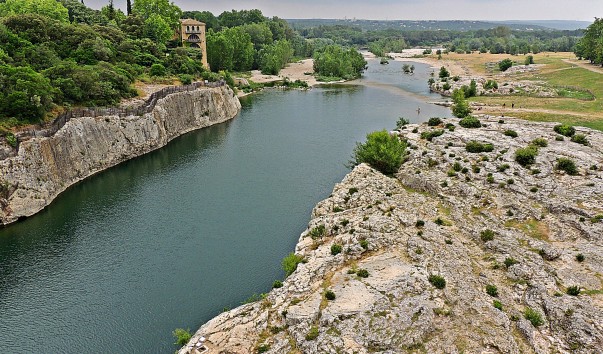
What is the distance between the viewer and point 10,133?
58.8 meters

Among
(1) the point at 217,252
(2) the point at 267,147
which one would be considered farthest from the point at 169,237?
(2) the point at 267,147

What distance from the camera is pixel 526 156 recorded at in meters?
57.9

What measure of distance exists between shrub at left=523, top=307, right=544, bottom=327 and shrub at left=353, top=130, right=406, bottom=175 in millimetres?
30709

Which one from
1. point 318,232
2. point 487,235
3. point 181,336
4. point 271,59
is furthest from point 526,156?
point 271,59

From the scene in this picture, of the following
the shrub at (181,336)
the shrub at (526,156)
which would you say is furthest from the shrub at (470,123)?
the shrub at (181,336)

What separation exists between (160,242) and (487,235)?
122 feet

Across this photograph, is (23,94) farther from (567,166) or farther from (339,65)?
(339,65)

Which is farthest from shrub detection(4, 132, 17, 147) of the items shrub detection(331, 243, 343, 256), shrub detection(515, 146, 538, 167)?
shrub detection(515, 146, 538, 167)

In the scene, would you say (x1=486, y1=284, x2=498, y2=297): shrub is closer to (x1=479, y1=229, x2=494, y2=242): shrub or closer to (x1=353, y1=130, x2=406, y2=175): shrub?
(x1=479, y1=229, x2=494, y2=242): shrub

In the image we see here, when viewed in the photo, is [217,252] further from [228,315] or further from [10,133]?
[10,133]

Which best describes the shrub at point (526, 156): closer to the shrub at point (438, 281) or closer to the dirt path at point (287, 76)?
the shrub at point (438, 281)

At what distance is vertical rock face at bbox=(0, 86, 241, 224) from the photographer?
57237mm

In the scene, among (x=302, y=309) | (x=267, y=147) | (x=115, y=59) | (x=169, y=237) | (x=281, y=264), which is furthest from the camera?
(x=115, y=59)

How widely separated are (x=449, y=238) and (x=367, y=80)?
489 ft
